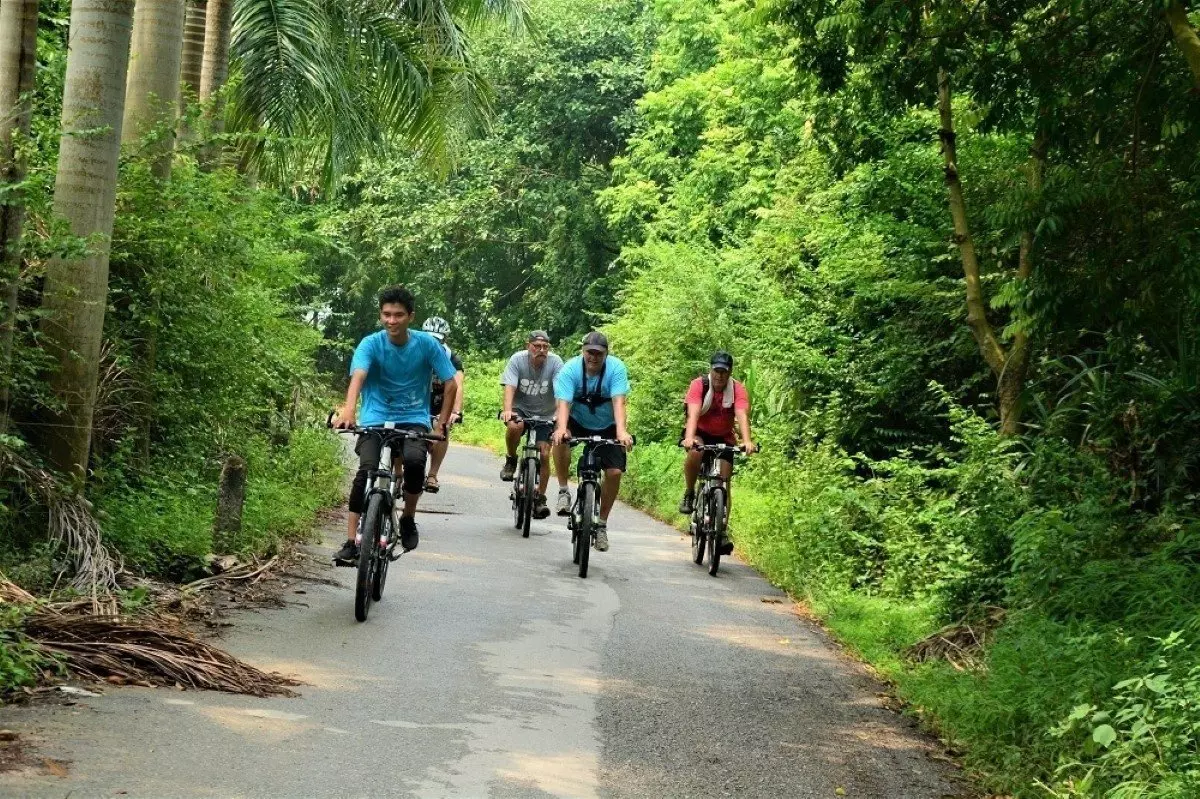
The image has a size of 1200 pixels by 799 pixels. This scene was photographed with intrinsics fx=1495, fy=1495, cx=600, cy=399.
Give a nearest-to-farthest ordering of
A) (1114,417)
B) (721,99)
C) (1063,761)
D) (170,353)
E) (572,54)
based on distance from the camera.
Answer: (1063,761) < (1114,417) < (170,353) < (721,99) < (572,54)

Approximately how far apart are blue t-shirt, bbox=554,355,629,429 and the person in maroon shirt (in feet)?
2.56

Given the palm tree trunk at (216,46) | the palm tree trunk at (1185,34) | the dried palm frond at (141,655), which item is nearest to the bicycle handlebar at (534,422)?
the palm tree trunk at (216,46)

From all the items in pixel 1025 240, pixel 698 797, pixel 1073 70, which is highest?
pixel 1073 70

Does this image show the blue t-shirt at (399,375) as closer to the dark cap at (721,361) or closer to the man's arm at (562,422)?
the man's arm at (562,422)

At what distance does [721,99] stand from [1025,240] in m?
20.5

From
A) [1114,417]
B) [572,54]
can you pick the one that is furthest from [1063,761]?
[572,54]

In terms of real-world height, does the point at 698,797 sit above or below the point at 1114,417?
below

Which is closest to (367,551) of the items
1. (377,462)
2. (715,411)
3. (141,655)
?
(377,462)

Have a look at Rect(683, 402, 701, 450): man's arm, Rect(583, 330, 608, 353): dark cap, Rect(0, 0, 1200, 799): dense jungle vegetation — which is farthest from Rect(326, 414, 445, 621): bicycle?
Rect(683, 402, 701, 450): man's arm

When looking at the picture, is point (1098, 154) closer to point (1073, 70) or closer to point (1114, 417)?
point (1073, 70)

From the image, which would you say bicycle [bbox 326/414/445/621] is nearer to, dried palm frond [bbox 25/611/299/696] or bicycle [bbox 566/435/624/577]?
dried palm frond [bbox 25/611/299/696]

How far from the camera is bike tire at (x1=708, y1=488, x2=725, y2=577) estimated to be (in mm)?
13820

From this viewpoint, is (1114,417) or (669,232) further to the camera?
(669,232)

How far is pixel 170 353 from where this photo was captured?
11.1m
